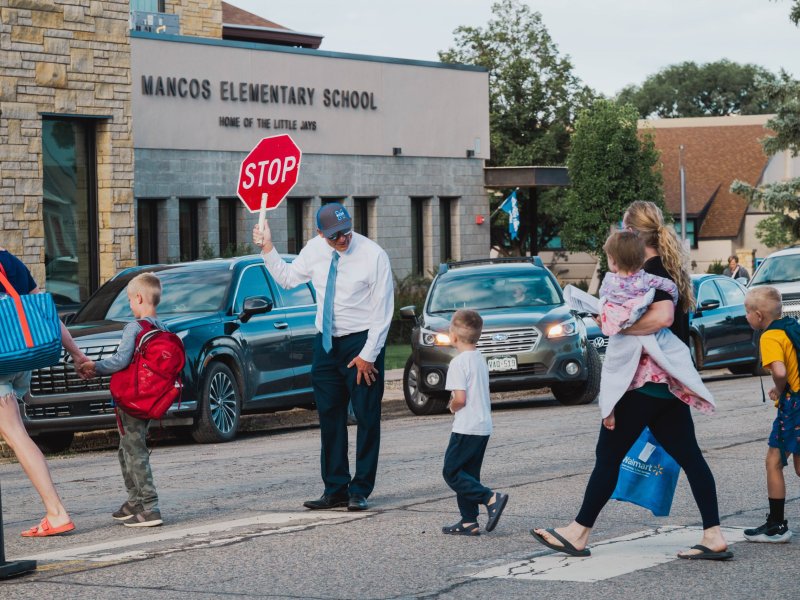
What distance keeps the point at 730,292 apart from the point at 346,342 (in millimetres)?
13769

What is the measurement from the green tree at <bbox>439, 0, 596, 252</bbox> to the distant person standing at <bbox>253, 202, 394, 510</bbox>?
169 feet

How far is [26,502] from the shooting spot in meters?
10.5

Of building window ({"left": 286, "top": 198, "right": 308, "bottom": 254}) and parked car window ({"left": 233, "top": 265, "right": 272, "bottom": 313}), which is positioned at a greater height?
building window ({"left": 286, "top": 198, "right": 308, "bottom": 254})

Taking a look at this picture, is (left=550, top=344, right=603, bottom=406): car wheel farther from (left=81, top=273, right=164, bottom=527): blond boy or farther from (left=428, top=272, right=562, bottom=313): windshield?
(left=81, top=273, right=164, bottom=527): blond boy

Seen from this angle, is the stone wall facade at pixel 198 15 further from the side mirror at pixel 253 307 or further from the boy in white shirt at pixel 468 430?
the boy in white shirt at pixel 468 430

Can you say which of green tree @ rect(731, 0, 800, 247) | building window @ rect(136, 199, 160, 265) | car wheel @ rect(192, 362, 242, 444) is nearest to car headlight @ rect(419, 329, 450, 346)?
car wheel @ rect(192, 362, 242, 444)

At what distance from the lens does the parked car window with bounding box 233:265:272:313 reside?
15.3 m

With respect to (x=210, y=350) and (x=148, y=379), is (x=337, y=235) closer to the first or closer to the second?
(x=148, y=379)

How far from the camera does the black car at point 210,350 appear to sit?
14.1 m

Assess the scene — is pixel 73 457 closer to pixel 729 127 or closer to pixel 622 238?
pixel 622 238

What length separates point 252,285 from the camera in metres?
15.6

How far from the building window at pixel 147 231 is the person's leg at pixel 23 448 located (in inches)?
820

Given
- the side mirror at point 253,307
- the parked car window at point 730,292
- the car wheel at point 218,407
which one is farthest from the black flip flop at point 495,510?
the parked car window at point 730,292

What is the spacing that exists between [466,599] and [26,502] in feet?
16.0
